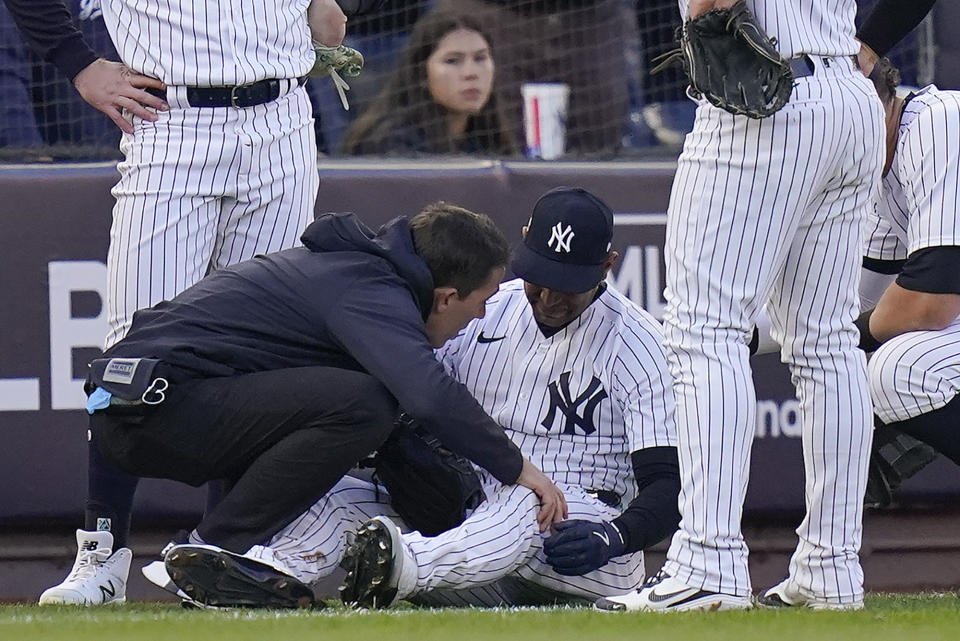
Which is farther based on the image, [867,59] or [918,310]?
[918,310]

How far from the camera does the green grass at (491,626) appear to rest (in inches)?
95.3

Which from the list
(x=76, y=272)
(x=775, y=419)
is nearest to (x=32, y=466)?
(x=76, y=272)

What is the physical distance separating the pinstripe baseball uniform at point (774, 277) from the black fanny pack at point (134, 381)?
105 cm

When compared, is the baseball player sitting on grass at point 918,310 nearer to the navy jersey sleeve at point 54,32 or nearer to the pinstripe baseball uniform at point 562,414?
the pinstripe baseball uniform at point 562,414

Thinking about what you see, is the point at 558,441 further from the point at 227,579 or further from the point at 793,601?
the point at 227,579

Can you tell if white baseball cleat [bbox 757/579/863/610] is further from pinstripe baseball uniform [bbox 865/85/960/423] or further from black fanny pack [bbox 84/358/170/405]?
black fanny pack [bbox 84/358/170/405]

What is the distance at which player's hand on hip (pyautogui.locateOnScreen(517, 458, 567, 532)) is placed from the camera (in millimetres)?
3305

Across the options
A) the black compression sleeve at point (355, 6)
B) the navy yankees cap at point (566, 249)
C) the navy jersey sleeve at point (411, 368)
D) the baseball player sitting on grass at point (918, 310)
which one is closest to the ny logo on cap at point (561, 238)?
the navy yankees cap at point (566, 249)

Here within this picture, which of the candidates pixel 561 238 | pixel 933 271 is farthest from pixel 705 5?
pixel 933 271

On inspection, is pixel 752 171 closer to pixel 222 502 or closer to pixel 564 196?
pixel 564 196

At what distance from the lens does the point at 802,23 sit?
289 cm

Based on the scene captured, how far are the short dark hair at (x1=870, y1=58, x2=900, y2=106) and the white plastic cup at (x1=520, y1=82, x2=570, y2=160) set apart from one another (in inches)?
79.0

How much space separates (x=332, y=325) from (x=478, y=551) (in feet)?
1.80

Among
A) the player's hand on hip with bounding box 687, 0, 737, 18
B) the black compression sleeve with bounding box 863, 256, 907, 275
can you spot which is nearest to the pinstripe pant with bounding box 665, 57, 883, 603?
the player's hand on hip with bounding box 687, 0, 737, 18
